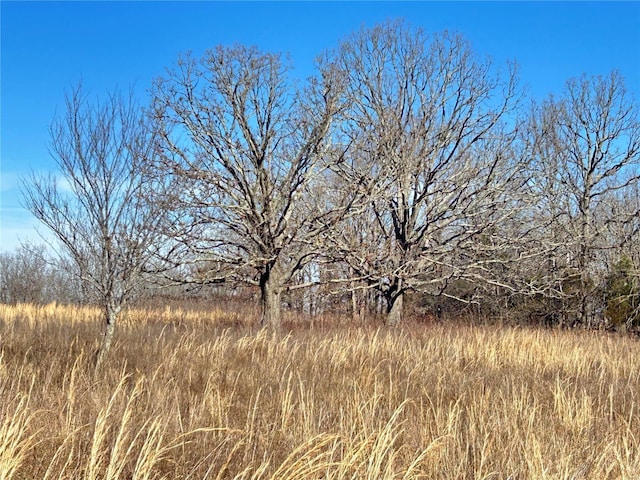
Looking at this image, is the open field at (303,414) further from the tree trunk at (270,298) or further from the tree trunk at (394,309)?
the tree trunk at (394,309)

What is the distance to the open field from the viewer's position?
281 centimetres

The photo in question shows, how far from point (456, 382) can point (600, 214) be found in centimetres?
1455

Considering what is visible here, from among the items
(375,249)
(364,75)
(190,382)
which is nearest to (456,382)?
(190,382)

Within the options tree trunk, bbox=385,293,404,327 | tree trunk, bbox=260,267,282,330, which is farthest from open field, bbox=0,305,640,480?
tree trunk, bbox=385,293,404,327

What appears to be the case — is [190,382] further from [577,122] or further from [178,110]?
[577,122]

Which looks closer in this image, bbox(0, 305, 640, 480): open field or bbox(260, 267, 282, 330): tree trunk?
bbox(0, 305, 640, 480): open field

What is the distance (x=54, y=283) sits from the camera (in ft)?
77.7

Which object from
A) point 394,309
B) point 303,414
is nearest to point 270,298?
point 394,309

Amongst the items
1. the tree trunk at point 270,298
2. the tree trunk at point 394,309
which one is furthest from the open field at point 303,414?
the tree trunk at point 394,309

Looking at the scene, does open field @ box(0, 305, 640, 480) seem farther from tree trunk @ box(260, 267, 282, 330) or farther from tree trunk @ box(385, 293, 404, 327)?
tree trunk @ box(385, 293, 404, 327)

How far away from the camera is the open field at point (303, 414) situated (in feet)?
9.22

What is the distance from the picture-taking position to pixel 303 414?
148 inches

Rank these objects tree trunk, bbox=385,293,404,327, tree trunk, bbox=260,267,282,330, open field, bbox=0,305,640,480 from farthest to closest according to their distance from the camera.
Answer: tree trunk, bbox=385,293,404,327, tree trunk, bbox=260,267,282,330, open field, bbox=0,305,640,480

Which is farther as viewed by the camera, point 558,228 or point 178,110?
point 558,228
